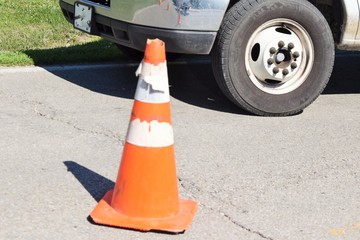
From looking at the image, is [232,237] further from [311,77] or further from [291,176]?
[311,77]

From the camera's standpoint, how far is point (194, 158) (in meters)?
5.34

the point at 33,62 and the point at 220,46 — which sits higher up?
the point at 220,46

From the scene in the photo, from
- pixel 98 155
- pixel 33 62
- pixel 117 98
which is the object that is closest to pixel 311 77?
pixel 117 98

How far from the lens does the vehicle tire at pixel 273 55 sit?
20.5 ft

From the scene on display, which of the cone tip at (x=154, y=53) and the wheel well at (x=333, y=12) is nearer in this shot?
the cone tip at (x=154, y=53)

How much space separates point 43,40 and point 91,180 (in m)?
3.85

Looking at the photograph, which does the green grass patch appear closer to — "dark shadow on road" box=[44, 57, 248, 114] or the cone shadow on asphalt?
"dark shadow on road" box=[44, 57, 248, 114]

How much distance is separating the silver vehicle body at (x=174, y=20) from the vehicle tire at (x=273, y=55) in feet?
0.48

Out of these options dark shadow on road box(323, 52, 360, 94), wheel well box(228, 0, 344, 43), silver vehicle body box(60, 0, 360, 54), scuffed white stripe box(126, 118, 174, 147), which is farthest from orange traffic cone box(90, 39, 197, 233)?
dark shadow on road box(323, 52, 360, 94)

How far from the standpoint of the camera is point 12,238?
4.08 meters

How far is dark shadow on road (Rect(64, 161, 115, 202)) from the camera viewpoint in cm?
470

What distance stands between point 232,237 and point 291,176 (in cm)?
99

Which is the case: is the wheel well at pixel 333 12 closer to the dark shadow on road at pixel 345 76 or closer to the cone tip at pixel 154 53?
the dark shadow on road at pixel 345 76

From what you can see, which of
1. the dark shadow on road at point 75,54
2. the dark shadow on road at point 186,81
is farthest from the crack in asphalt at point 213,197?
the dark shadow on road at point 75,54
